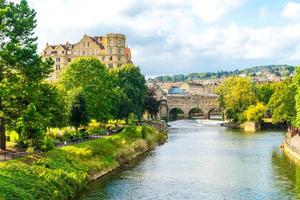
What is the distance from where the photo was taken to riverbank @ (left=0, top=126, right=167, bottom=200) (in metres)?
39.2

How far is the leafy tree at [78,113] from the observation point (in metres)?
74.6

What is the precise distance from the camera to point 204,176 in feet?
184

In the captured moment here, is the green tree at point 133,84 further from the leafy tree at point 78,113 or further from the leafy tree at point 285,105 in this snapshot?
the leafy tree at point 78,113

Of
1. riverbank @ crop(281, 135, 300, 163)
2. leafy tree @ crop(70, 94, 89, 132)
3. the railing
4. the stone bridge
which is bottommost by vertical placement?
riverbank @ crop(281, 135, 300, 163)

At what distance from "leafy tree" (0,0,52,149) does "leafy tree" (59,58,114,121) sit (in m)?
31.5

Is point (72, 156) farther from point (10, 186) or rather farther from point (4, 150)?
point (10, 186)

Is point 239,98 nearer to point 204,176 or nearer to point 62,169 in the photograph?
point 204,176

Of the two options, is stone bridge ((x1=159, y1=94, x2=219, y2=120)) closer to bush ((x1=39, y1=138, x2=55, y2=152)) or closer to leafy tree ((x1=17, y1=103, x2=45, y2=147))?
bush ((x1=39, y1=138, x2=55, y2=152))

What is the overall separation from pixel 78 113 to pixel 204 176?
24.9 metres

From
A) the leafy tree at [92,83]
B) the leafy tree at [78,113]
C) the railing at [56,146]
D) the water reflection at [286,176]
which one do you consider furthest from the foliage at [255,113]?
the leafy tree at [78,113]

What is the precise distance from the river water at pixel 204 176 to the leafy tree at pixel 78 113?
10245 mm

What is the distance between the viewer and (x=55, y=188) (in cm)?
4250

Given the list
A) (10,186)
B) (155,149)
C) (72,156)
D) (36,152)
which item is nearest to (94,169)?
(72,156)

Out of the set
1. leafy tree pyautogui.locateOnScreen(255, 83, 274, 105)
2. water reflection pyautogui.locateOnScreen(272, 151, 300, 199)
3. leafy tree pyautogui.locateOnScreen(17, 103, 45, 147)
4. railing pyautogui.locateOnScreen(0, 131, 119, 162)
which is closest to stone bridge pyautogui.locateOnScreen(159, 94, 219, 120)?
leafy tree pyautogui.locateOnScreen(255, 83, 274, 105)
